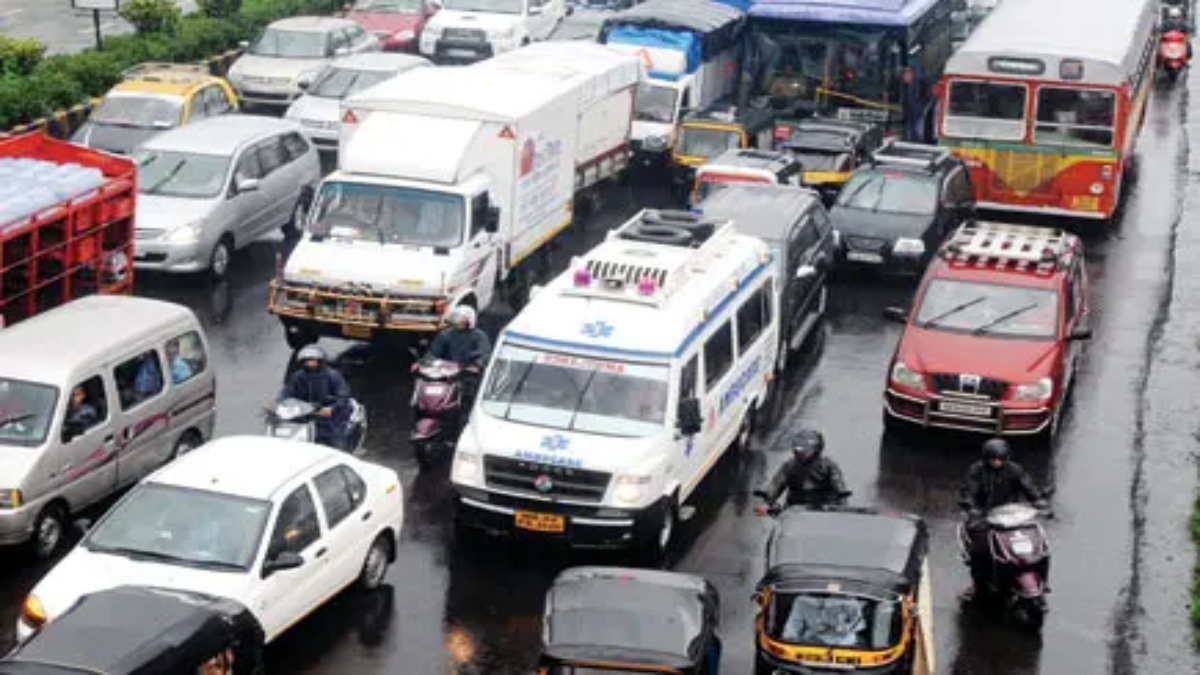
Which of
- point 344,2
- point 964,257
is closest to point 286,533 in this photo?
point 964,257

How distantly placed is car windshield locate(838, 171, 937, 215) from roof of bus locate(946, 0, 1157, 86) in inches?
98.9

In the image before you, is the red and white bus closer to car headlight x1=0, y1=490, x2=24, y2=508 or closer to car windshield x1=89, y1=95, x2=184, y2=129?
car windshield x1=89, y1=95, x2=184, y2=129

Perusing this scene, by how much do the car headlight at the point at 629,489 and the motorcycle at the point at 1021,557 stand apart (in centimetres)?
298

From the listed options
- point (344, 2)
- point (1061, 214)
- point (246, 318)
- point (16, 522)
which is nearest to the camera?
point (16, 522)

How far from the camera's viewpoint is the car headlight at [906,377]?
21.9m

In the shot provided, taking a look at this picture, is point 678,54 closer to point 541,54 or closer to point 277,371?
point 541,54

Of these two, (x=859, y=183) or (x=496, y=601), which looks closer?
(x=496, y=601)

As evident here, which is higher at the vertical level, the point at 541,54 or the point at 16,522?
the point at 541,54

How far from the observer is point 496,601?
58.1ft

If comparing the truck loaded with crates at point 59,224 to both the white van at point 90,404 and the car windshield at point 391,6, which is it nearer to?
the white van at point 90,404

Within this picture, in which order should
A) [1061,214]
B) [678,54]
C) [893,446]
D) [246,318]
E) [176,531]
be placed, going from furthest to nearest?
[678,54] < [1061,214] < [246,318] < [893,446] < [176,531]

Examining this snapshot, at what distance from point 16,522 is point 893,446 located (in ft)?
31.4

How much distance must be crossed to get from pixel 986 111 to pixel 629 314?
45.6 feet

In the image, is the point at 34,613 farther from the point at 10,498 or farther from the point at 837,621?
the point at 837,621
